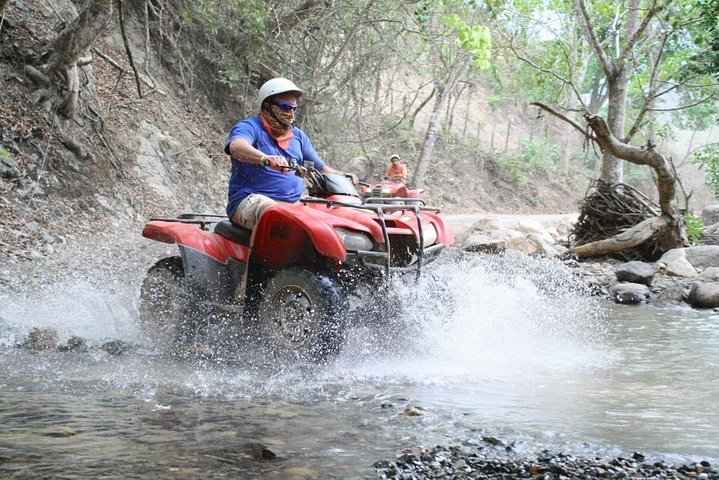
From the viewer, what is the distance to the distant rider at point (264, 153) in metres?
5.90

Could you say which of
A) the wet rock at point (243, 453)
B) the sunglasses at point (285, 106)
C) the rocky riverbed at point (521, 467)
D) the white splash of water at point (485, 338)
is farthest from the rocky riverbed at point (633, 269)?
the wet rock at point (243, 453)

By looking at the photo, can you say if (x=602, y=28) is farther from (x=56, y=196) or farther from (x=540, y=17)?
(x=56, y=196)

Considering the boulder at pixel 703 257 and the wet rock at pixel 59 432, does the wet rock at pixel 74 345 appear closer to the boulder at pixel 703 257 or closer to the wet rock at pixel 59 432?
the wet rock at pixel 59 432

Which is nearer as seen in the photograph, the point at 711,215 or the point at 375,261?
the point at 375,261

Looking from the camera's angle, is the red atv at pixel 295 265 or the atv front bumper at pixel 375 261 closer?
the red atv at pixel 295 265

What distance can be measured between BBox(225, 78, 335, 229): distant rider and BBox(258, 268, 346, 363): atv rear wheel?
23.5 inches

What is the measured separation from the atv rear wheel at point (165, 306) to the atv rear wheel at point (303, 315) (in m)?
0.93

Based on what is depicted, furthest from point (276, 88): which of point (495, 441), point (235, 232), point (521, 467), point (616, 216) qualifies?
point (616, 216)

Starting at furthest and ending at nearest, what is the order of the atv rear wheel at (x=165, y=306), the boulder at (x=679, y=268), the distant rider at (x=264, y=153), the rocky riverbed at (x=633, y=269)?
the boulder at (x=679, y=268)
the rocky riverbed at (x=633, y=269)
the atv rear wheel at (x=165, y=306)
the distant rider at (x=264, y=153)

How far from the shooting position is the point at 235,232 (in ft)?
20.3

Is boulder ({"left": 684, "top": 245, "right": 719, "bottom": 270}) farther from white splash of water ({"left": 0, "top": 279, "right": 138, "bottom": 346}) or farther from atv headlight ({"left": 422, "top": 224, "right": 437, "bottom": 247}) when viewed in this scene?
white splash of water ({"left": 0, "top": 279, "right": 138, "bottom": 346})

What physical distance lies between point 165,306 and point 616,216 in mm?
10817

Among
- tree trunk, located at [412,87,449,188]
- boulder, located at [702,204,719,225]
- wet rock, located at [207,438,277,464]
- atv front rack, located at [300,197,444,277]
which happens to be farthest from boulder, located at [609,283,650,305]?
boulder, located at [702,204,719,225]

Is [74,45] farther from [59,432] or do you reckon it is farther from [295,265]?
[59,432]
